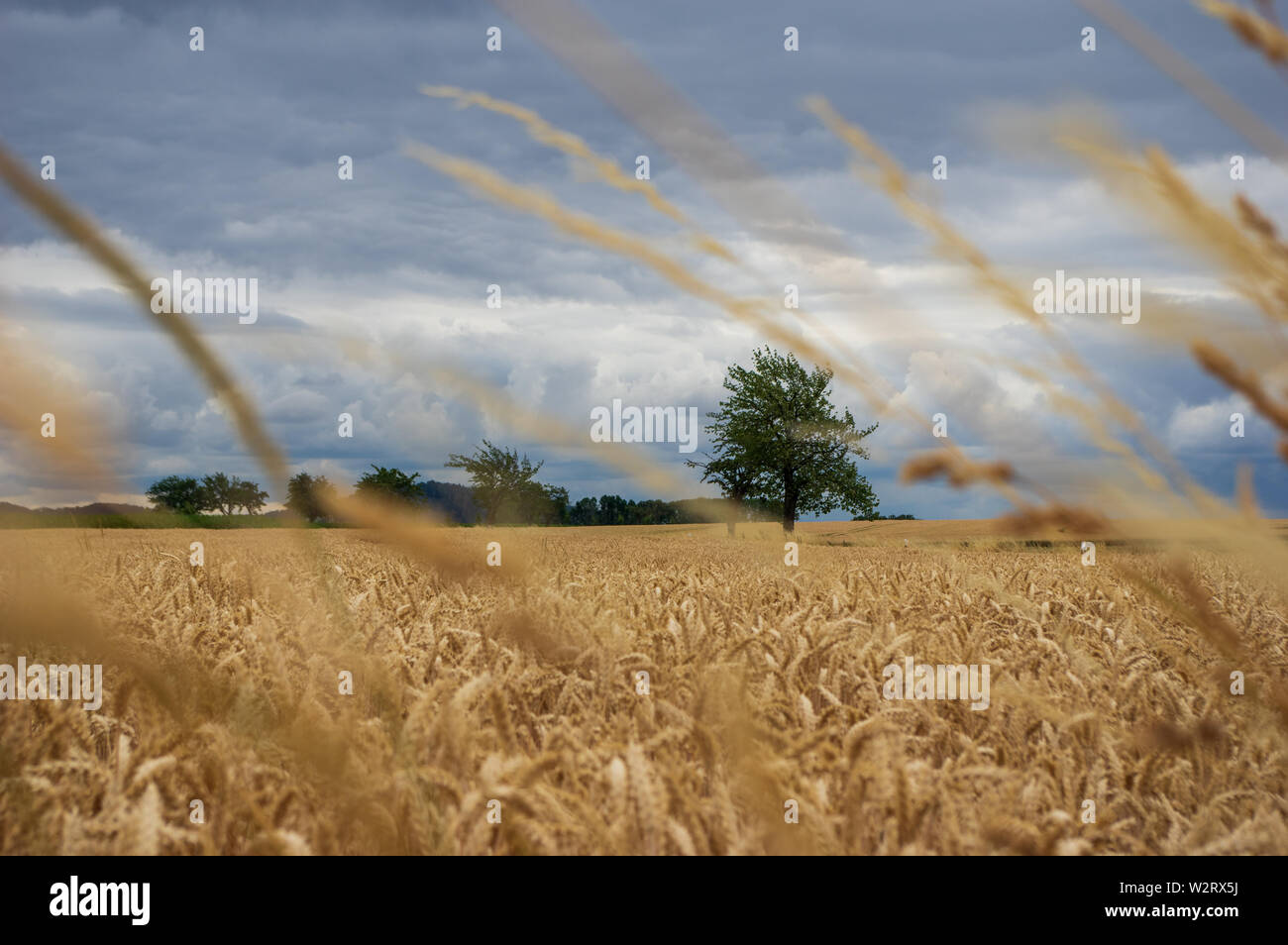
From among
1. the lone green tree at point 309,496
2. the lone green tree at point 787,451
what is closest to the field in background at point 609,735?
the lone green tree at point 309,496

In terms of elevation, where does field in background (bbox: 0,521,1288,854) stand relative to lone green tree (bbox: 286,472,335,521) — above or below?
below

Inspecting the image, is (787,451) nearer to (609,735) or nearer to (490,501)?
(490,501)

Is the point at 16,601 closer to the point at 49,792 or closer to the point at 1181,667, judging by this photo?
the point at 49,792

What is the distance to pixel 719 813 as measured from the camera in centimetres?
158

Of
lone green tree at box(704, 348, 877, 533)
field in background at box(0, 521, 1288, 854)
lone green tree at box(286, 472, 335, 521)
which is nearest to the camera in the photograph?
lone green tree at box(286, 472, 335, 521)

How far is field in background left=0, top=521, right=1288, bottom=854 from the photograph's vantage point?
1.51 meters

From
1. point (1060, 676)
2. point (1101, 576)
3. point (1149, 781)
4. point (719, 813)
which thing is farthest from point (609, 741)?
point (1101, 576)

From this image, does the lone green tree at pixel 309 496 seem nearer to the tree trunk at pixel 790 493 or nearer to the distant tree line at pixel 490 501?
the distant tree line at pixel 490 501

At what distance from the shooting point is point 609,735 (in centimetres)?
216

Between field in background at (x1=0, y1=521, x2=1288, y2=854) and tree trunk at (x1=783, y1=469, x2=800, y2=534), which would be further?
tree trunk at (x1=783, y1=469, x2=800, y2=534)

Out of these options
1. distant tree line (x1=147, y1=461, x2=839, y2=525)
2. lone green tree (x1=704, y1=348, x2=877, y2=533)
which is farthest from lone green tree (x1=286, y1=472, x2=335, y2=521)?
lone green tree (x1=704, y1=348, x2=877, y2=533)

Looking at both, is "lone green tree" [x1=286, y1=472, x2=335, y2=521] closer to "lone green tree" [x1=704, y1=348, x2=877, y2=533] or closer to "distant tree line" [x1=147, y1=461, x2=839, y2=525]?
"distant tree line" [x1=147, y1=461, x2=839, y2=525]

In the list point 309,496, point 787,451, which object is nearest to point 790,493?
point 787,451
